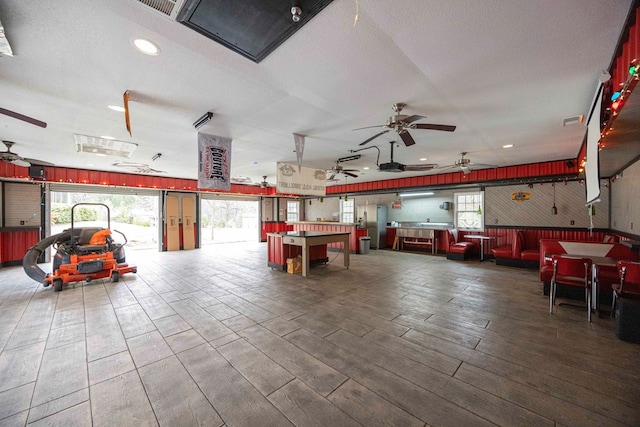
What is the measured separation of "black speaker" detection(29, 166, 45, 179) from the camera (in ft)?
22.9

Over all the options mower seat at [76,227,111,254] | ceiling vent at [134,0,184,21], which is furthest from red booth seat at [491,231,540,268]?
mower seat at [76,227,111,254]

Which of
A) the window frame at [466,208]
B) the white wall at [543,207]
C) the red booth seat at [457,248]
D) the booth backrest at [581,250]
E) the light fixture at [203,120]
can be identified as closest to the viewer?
the light fixture at [203,120]

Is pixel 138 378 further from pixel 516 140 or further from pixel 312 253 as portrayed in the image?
pixel 516 140

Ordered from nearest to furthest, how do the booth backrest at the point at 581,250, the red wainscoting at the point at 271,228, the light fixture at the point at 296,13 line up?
the light fixture at the point at 296,13, the booth backrest at the point at 581,250, the red wainscoting at the point at 271,228

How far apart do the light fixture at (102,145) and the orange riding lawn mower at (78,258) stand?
1259 millimetres

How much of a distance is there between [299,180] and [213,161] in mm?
2763

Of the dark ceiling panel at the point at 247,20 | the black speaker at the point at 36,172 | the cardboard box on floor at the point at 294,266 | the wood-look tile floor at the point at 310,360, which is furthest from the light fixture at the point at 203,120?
the black speaker at the point at 36,172

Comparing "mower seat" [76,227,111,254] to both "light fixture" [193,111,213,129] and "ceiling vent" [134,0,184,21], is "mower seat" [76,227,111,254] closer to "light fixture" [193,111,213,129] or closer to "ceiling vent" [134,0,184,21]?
"light fixture" [193,111,213,129]

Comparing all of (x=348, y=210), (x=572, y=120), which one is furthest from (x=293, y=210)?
(x=572, y=120)

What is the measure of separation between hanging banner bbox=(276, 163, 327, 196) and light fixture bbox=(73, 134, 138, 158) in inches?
133

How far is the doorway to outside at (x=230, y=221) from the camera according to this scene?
44.6ft

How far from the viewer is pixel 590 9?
180cm

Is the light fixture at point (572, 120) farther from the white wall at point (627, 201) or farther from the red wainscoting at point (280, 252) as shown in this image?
the red wainscoting at point (280, 252)

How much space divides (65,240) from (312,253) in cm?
581
